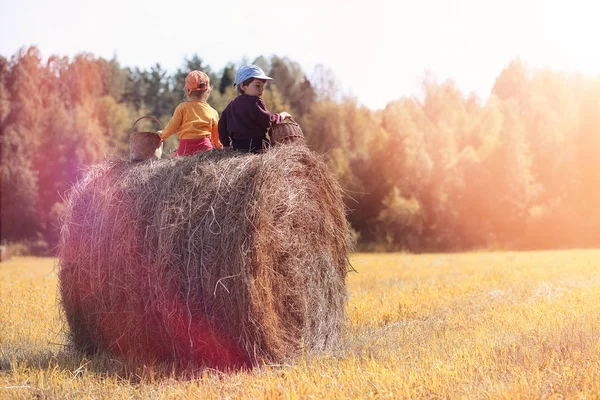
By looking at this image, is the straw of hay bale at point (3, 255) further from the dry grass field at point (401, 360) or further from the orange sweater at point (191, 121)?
the orange sweater at point (191, 121)

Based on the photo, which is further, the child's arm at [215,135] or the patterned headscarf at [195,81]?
the child's arm at [215,135]

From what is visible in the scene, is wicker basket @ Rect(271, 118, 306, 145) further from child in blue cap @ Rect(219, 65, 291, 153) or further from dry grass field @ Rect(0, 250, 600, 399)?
dry grass field @ Rect(0, 250, 600, 399)

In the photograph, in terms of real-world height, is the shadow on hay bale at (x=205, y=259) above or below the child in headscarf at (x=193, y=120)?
below

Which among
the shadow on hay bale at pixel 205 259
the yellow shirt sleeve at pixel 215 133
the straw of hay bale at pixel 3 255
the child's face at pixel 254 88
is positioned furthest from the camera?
the straw of hay bale at pixel 3 255

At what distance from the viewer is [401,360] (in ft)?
19.3

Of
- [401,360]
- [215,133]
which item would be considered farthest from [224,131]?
[401,360]

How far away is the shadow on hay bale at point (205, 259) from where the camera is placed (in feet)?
18.6

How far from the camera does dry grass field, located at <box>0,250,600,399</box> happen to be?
196 inches

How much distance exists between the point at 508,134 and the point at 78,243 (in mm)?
24945

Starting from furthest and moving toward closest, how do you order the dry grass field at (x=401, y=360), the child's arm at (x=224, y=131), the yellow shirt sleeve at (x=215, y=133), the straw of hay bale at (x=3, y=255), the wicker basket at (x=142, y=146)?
the straw of hay bale at (x=3, y=255) < the yellow shirt sleeve at (x=215, y=133) < the wicker basket at (x=142, y=146) < the child's arm at (x=224, y=131) < the dry grass field at (x=401, y=360)

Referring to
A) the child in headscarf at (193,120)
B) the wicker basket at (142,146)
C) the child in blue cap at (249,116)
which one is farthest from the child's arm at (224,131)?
the wicker basket at (142,146)

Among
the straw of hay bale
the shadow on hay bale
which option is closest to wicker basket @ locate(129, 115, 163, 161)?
the shadow on hay bale

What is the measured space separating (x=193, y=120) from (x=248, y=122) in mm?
1068

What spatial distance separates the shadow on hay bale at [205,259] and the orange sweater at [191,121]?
2.90 feet
